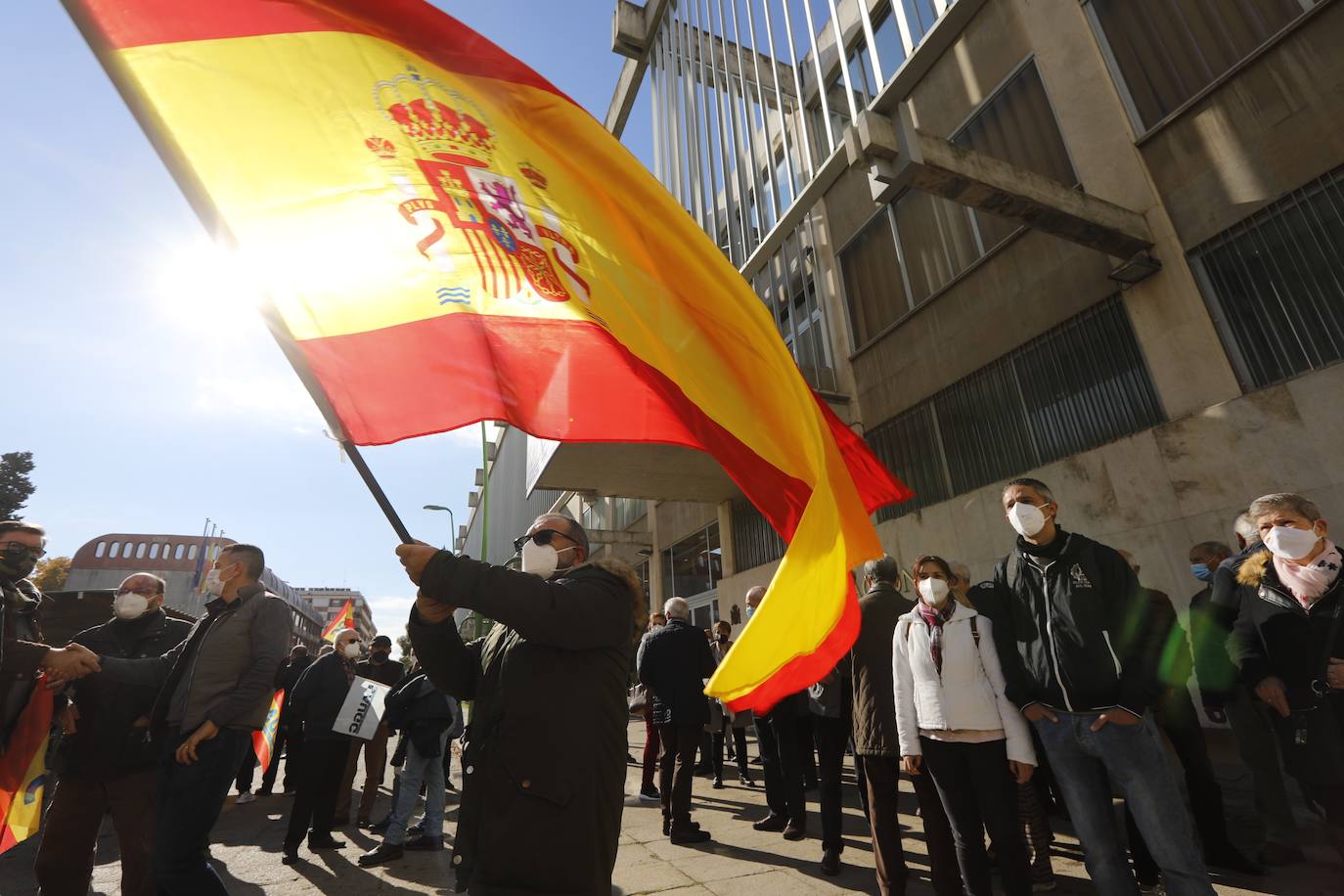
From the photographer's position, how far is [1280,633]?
2.83 meters

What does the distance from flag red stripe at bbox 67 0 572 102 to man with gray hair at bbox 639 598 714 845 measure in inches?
160

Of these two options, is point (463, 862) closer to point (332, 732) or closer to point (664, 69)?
point (332, 732)

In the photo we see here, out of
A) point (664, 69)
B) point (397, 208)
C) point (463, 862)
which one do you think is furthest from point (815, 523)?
point (664, 69)

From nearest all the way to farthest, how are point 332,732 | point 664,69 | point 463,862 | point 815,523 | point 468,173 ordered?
1. point 463,862
2. point 815,523
3. point 468,173
4. point 332,732
5. point 664,69

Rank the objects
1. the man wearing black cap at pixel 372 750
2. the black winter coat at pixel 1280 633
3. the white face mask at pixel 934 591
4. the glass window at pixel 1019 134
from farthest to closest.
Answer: the glass window at pixel 1019 134, the man wearing black cap at pixel 372 750, the white face mask at pixel 934 591, the black winter coat at pixel 1280 633

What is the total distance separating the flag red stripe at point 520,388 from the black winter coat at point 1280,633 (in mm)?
2178

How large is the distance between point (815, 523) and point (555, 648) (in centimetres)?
101

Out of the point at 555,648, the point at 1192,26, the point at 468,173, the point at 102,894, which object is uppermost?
the point at 1192,26

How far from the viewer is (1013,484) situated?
3.01 meters

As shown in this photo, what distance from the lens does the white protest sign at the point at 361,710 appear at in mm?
5355

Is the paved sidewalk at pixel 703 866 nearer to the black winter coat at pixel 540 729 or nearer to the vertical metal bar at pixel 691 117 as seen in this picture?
the black winter coat at pixel 540 729

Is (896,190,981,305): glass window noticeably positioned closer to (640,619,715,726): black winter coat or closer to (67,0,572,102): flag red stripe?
(640,619,715,726): black winter coat

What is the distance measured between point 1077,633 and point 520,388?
2.41m

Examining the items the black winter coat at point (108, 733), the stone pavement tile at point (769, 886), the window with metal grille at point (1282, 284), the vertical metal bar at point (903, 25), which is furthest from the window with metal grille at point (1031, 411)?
the black winter coat at point (108, 733)
